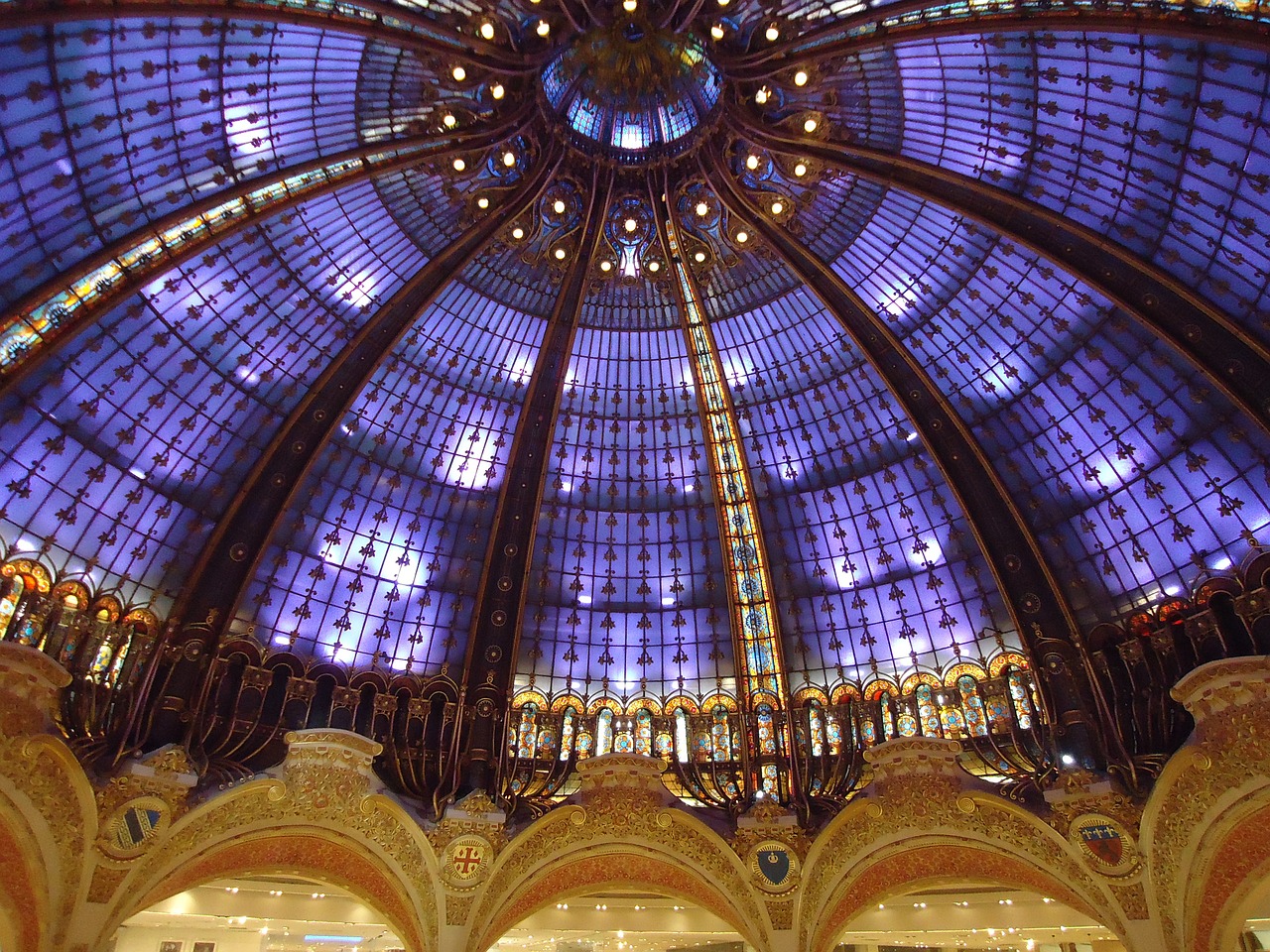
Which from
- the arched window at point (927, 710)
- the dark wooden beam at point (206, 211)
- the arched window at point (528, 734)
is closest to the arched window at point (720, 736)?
the arched window at point (528, 734)

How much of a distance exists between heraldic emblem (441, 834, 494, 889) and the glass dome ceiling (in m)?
6.22

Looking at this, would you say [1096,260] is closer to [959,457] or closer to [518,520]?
[959,457]

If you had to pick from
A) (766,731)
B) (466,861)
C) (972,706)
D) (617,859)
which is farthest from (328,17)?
(972,706)

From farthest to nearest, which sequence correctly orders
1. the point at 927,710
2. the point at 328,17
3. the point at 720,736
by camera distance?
the point at 720,736, the point at 927,710, the point at 328,17

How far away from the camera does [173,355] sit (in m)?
25.2

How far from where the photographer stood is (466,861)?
24.9 meters

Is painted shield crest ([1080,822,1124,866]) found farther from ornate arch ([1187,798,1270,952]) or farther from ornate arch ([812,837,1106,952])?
ornate arch ([1187,798,1270,952])

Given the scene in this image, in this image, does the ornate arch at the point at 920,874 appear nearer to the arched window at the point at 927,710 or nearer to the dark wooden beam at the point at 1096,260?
the arched window at the point at 927,710

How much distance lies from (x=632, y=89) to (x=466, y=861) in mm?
23355

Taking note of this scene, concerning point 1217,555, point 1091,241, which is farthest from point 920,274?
point 1217,555

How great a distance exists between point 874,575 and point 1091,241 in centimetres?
1265

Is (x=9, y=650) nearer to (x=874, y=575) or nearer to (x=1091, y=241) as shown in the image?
(x=874, y=575)

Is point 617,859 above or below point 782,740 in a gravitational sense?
below

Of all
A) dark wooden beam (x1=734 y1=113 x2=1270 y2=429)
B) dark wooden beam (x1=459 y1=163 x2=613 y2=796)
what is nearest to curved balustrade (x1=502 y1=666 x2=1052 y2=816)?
dark wooden beam (x1=459 y1=163 x2=613 y2=796)
